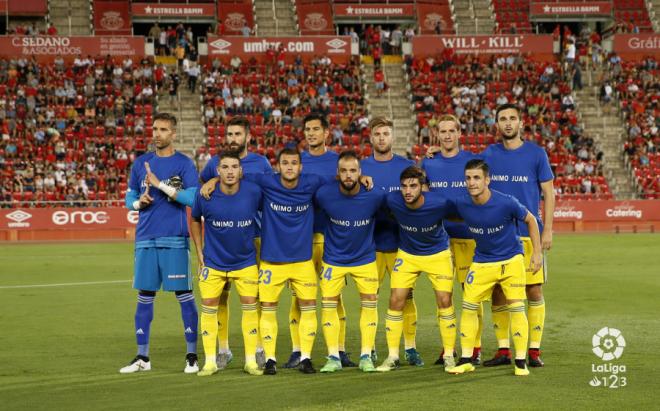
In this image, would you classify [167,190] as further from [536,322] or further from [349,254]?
[536,322]

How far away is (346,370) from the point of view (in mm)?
9969

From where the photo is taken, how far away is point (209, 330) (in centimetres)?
996

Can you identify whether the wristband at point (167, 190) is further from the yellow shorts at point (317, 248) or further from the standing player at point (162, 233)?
the yellow shorts at point (317, 248)

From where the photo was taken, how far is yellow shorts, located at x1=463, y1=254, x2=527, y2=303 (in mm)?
9797

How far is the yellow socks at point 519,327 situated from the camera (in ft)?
31.7

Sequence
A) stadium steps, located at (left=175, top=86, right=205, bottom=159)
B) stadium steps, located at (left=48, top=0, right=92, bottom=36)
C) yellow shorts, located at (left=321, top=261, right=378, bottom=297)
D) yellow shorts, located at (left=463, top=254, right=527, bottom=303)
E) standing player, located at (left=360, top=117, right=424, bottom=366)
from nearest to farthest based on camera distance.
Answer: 1. yellow shorts, located at (left=463, top=254, right=527, bottom=303)
2. yellow shorts, located at (left=321, top=261, right=378, bottom=297)
3. standing player, located at (left=360, top=117, right=424, bottom=366)
4. stadium steps, located at (left=175, top=86, right=205, bottom=159)
5. stadium steps, located at (left=48, top=0, right=92, bottom=36)

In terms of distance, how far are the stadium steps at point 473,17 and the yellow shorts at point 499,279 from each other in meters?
42.0

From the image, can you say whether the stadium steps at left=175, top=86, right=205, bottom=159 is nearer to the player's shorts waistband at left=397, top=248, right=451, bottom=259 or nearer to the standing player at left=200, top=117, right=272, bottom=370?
the standing player at left=200, top=117, right=272, bottom=370

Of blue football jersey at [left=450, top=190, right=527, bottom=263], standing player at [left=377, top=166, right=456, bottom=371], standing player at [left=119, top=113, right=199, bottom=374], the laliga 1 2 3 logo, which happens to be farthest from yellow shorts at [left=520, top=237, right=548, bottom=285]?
standing player at [left=119, top=113, right=199, bottom=374]

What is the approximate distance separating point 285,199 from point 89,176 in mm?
27914

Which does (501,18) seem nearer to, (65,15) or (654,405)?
(65,15)

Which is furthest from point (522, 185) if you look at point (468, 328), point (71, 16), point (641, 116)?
point (71, 16)

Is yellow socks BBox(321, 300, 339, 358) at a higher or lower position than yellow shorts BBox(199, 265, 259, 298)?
lower

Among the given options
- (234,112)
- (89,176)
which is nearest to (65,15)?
(234,112)
